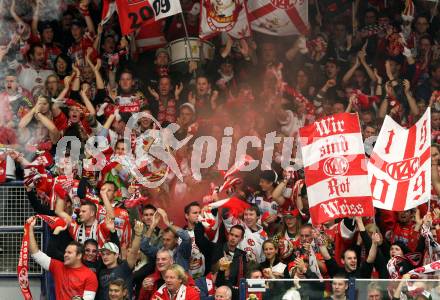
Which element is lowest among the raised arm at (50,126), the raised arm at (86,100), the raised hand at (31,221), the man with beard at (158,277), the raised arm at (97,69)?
the man with beard at (158,277)

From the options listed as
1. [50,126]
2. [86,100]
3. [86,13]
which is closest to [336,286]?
[50,126]

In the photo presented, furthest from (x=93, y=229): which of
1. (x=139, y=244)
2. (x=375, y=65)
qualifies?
(x=375, y=65)

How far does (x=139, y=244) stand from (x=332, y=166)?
7.44ft

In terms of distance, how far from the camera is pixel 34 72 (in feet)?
69.3

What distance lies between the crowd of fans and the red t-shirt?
2 cm

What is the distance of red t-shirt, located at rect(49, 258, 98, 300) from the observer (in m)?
17.6

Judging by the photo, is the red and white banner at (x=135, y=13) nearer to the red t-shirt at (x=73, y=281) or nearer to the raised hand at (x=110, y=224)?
the raised hand at (x=110, y=224)

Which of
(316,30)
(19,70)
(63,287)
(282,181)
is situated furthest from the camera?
(316,30)

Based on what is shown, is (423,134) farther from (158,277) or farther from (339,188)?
(158,277)

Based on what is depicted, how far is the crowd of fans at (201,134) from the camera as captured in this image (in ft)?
58.4

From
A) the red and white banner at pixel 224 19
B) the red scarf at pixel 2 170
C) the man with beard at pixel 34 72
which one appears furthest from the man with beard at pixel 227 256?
the red and white banner at pixel 224 19

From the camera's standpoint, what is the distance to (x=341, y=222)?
18.7 metres

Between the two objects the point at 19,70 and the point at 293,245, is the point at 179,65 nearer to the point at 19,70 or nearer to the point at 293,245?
the point at 19,70

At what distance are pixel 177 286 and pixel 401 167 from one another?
9.77 feet
